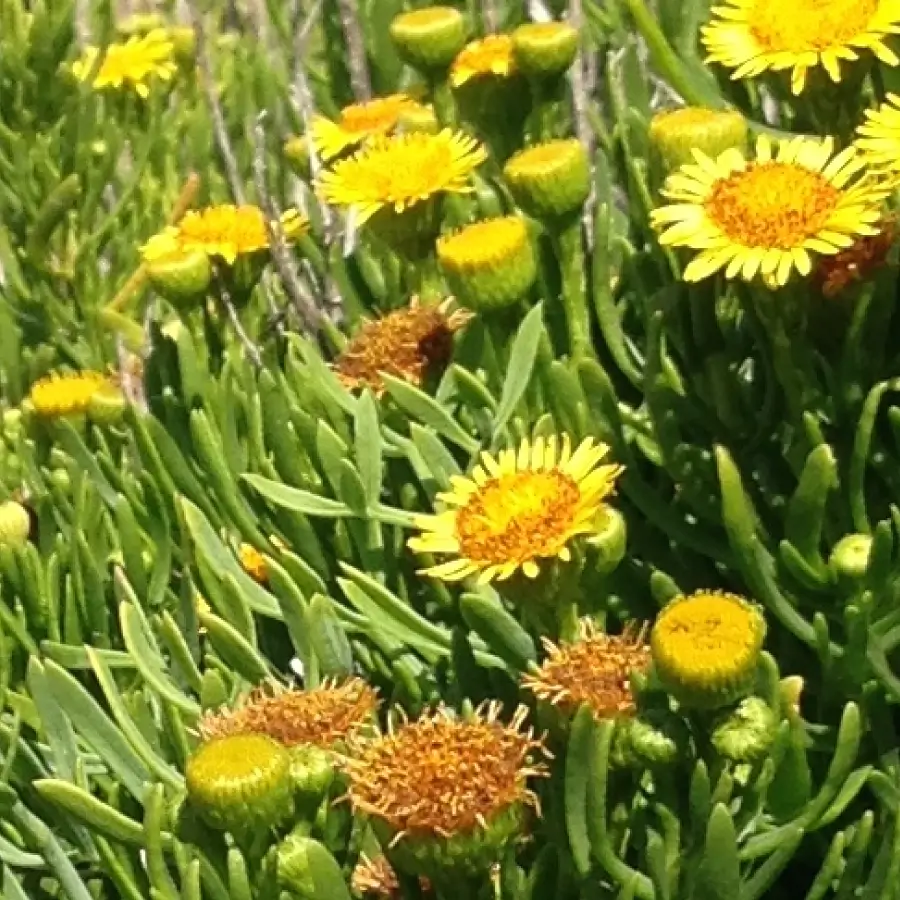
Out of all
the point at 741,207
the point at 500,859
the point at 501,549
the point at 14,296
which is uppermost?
the point at 741,207

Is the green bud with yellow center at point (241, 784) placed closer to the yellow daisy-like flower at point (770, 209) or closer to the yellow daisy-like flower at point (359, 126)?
the yellow daisy-like flower at point (770, 209)

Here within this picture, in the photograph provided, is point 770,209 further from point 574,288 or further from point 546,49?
point 546,49

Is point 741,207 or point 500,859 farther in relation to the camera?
point 741,207

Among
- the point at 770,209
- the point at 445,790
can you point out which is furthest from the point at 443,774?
the point at 770,209

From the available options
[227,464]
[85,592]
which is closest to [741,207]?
[227,464]

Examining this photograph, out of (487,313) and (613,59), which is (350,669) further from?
(613,59)

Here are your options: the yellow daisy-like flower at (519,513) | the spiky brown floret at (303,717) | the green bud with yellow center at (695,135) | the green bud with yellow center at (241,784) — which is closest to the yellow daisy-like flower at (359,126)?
the green bud with yellow center at (695,135)
